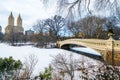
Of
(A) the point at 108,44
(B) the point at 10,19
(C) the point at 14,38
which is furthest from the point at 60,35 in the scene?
(B) the point at 10,19

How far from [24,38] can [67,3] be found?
8895 cm

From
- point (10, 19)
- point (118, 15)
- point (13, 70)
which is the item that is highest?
point (10, 19)

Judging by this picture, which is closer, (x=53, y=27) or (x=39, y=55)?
(x=39, y=55)

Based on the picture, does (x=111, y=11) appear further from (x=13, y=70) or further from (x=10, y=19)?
(x=10, y=19)

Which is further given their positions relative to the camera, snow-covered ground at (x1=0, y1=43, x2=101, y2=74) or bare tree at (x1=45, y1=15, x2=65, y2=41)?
bare tree at (x1=45, y1=15, x2=65, y2=41)

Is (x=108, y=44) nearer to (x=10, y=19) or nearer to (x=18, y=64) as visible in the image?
(x=18, y=64)

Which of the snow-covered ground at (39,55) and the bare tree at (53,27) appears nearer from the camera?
the snow-covered ground at (39,55)

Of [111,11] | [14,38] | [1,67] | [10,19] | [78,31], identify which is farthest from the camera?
[10,19]

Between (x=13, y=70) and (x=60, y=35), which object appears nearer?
(x=13, y=70)

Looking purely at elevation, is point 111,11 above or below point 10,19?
below

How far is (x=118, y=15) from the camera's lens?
8.44 meters

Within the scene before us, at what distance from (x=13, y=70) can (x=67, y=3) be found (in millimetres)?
3351

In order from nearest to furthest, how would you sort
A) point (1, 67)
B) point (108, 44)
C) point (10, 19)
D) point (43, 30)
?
point (1, 67)
point (108, 44)
point (43, 30)
point (10, 19)

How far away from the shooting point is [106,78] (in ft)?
16.5
